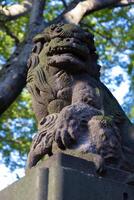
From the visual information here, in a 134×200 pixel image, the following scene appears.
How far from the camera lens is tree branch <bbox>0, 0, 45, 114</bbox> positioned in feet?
27.7

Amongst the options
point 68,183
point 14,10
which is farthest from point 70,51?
point 14,10

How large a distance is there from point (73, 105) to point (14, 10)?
6.81 metres

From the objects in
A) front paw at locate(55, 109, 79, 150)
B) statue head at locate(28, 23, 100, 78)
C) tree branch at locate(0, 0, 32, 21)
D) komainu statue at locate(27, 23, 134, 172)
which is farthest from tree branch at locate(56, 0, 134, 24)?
front paw at locate(55, 109, 79, 150)

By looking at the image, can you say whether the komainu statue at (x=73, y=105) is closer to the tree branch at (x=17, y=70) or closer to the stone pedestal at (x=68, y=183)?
the stone pedestal at (x=68, y=183)

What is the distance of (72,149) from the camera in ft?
12.9

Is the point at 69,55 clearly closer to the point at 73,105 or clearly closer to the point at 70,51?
the point at 70,51

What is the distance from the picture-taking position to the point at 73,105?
418 cm

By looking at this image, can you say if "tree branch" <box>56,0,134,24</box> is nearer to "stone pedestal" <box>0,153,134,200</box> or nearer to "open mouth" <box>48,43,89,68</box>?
"open mouth" <box>48,43,89,68</box>

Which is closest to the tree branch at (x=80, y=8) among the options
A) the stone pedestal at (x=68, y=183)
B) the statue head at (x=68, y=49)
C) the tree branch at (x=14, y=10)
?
the tree branch at (x=14, y=10)

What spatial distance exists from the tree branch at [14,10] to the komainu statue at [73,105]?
18.4 feet

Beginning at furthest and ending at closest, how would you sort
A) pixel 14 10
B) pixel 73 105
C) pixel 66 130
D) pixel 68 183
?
pixel 14 10 < pixel 73 105 < pixel 66 130 < pixel 68 183

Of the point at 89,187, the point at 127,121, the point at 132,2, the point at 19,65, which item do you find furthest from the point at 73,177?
the point at 132,2

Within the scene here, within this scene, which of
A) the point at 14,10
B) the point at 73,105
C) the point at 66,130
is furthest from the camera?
the point at 14,10

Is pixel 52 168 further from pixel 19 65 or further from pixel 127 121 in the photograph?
pixel 19 65
